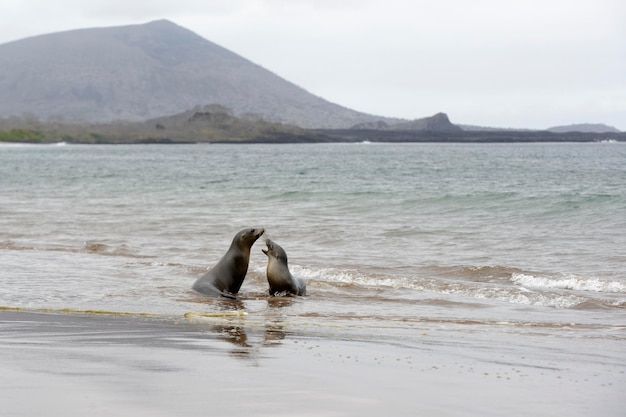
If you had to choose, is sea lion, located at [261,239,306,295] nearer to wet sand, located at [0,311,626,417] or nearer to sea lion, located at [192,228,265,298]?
sea lion, located at [192,228,265,298]

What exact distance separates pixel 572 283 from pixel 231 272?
476 centimetres

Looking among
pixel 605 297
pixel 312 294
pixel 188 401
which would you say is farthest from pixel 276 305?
pixel 188 401

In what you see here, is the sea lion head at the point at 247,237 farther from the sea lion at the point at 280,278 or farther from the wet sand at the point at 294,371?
the wet sand at the point at 294,371

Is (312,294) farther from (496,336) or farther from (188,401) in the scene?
(188,401)

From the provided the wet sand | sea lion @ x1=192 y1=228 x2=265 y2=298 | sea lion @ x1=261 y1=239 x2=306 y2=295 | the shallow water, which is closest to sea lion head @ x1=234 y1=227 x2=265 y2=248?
sea lion @ x1=192 y1=228 x2=265 y2=298

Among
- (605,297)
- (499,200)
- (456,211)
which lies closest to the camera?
(605,297)

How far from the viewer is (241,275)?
1269cm

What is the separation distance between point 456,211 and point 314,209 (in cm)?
416

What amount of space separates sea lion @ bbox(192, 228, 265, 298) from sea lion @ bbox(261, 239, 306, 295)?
0.40 metres

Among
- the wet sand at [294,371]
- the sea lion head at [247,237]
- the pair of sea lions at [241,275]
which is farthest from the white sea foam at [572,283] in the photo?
the wet sand at [294,371]

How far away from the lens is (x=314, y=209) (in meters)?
28.5

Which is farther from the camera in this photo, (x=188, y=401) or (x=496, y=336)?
(x=496, y=336)

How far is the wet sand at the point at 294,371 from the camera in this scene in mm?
5430

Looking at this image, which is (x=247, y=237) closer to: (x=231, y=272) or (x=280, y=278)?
(x=231, y=272)
